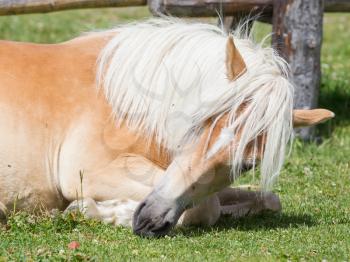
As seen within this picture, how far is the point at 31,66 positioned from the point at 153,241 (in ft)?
4.77

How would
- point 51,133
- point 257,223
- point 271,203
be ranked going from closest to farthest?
point 51,133, point 257,223, point 271,203

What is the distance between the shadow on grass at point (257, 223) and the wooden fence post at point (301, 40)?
2636 mm

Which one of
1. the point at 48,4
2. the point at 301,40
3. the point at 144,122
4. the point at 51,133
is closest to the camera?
the point at 144,122

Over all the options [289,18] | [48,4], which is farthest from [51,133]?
[289,18]

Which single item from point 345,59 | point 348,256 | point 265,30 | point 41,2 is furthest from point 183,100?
point 345,59

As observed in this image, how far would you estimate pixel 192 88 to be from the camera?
5129 mm

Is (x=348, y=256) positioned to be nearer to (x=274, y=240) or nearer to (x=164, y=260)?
(x=274, y=240)

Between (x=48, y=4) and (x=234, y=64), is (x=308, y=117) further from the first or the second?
(x=48, y=4)

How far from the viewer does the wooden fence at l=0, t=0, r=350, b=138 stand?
8117mm

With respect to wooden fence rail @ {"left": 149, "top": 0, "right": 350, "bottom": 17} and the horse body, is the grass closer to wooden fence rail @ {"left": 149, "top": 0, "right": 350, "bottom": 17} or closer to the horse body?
the horse body

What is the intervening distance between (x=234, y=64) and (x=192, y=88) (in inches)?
12.6

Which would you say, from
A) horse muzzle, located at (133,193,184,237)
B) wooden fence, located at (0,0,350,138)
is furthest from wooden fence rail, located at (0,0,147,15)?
horse muzzle, located at (133,193,184,237)

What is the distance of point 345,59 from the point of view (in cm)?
1203

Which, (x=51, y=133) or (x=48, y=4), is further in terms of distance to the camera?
(x=48, y=4)
